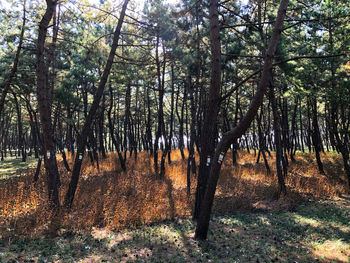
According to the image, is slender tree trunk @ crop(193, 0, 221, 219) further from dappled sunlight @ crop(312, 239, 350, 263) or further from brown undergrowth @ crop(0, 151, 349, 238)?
dappled sunlight @ crop(312, 239, 350, 263)

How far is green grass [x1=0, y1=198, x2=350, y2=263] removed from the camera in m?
4.65

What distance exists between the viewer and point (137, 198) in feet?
25.8

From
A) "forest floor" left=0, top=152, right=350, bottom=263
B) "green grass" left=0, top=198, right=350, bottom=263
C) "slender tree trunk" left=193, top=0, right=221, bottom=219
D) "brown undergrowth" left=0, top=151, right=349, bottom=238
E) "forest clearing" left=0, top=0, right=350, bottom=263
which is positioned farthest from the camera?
"slender tree trunk" left=193, top=0, right=221, bottom=219

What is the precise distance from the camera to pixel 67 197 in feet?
23.6

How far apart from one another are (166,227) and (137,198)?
66.2 inches

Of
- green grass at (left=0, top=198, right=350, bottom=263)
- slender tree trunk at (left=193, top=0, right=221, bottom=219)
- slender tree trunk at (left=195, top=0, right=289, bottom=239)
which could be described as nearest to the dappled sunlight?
green grass at (left=0, top=198, right=350, bottom=263)

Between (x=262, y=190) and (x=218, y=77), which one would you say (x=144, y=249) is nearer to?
(x=218, y=77)

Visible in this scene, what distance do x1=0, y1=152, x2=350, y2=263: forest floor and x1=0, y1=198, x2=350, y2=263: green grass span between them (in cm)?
2

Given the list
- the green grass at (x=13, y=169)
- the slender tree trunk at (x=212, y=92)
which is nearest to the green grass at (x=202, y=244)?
the slender tree trunk at (x=212, y=92)

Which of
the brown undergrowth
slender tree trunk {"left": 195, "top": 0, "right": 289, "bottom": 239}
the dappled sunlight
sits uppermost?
slender tree trunk {"left": 195, "top": 0, "right": 289, "bottom": 239}

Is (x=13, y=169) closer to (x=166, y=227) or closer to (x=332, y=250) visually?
(x=166, y=227)

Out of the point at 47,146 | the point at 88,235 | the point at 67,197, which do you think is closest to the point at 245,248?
the point at 88,235

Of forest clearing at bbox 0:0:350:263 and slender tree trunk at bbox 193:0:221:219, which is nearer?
forest clearing at bbox 0:0:350:263

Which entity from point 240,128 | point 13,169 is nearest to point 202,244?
point 240,128
